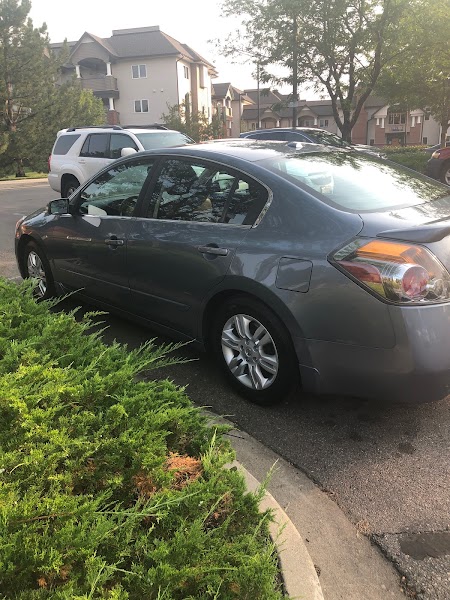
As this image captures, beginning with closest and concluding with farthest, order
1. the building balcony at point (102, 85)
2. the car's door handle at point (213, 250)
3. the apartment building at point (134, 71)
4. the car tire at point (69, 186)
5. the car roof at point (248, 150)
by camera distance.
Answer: the car's door handle at point (213, 250) < the car roof at point (248, 150) < the car tire at point (69, 186) < the apartment building at point (134, 71) < the building balcony at point (102, 85)

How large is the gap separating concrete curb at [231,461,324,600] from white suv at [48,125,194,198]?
31.6ft

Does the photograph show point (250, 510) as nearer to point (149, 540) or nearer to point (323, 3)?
point (149, 540)

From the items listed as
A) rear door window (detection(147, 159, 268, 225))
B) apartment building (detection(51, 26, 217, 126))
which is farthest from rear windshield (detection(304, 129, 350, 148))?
apartment building (detection(51, 26, 217, 126))

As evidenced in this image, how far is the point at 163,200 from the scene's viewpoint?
13.2ft

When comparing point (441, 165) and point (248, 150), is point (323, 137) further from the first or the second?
point (248, 150)

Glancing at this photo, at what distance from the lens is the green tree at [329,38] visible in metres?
19.0

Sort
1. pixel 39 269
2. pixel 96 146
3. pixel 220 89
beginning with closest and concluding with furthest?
pixel 39 269, pixel 96 146, pixel 220 89

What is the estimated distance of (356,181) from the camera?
3.56 meters

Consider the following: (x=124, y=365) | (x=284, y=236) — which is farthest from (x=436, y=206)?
(x=124, y=365)

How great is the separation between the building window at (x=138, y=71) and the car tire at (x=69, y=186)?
41.4m

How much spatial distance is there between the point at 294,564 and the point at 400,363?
121 cm

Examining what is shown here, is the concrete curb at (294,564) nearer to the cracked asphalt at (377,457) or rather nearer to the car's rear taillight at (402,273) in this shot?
the cracked asphalt at (377,457)

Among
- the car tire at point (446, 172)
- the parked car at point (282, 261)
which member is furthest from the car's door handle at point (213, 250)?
the car tire at point (446, 172)

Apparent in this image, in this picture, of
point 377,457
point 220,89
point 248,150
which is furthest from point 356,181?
point 220,89
